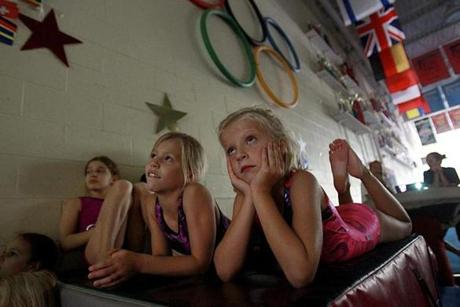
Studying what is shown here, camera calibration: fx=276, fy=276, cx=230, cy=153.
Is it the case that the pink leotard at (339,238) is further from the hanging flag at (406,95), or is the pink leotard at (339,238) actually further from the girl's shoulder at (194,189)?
the hanging flag at (406,95)

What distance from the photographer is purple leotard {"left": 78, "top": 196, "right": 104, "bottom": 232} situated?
1.10 meters

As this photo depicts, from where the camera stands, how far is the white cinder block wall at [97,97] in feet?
3.49

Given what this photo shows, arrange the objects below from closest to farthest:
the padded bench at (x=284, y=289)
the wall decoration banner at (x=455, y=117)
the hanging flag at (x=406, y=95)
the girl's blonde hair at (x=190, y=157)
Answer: the padded bench at (x=284, y=289) < the girl's blonde hair at (x=190, y=157) < the hanging flag at (x=406, y=95) < the wall decoration banner at (x=455, y=117)

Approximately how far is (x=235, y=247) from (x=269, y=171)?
216 mm

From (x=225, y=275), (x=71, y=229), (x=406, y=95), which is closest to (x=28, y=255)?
(x=71, y=229)

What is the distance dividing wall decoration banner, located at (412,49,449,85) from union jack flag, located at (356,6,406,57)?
2.68m

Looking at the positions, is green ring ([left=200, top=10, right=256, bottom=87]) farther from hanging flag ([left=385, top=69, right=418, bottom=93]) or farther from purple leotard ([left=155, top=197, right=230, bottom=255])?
hanging flag ([left=385, top=69, right=418, bottom=93])

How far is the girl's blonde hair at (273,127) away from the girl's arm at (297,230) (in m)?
0.12

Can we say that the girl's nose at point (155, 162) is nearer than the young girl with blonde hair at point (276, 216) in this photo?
No

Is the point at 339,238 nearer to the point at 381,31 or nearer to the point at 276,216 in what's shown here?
the point at 276,216

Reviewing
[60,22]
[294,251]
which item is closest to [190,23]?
[60,22]

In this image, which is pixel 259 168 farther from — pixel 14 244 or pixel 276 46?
pixel 276 46

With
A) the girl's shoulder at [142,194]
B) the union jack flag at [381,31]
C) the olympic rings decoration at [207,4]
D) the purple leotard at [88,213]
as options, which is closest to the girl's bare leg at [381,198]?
the girl's shoulder at [142,194]

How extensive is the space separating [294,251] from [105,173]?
0.91m
